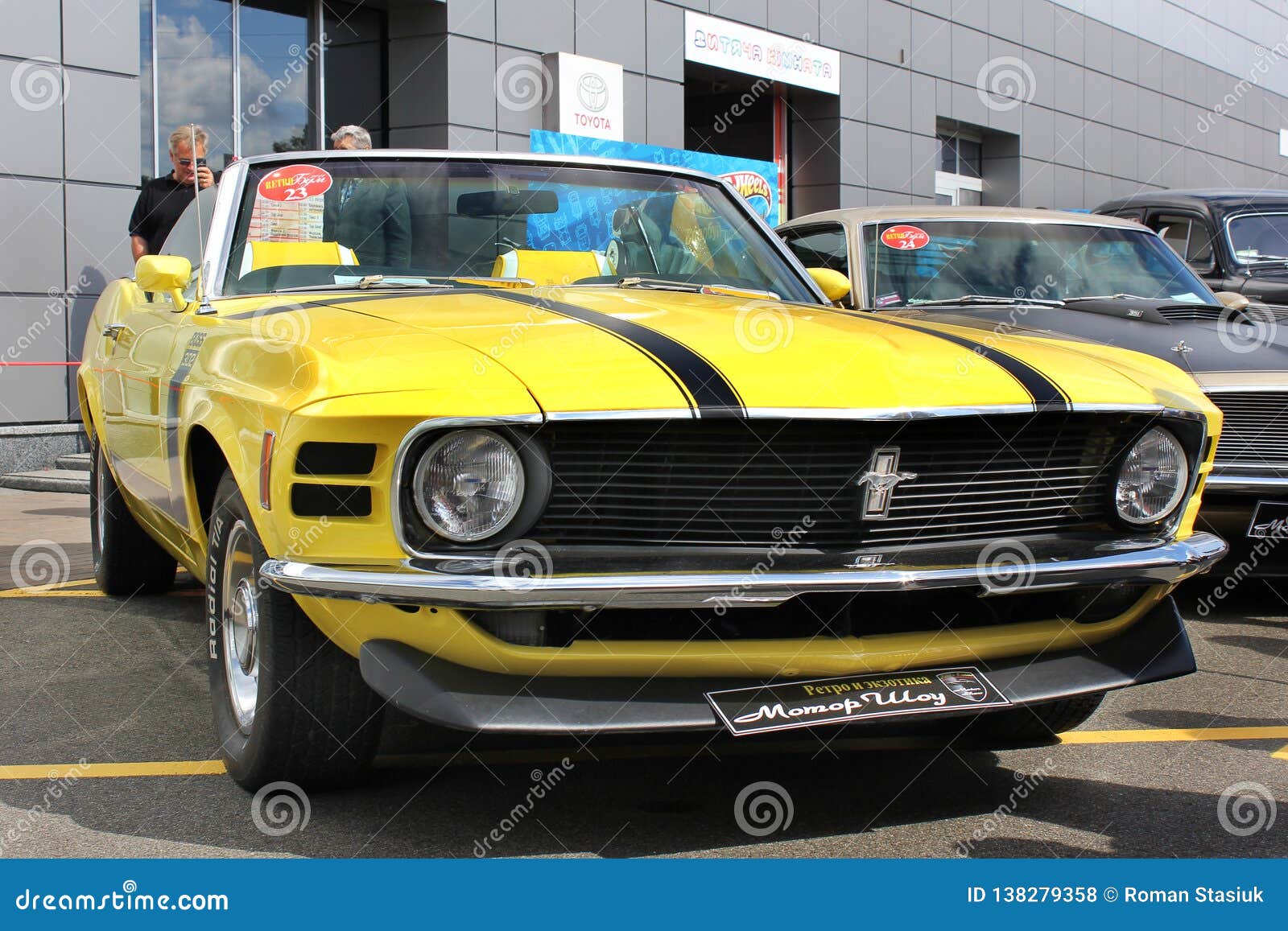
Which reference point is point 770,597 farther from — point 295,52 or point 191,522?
point 295,52

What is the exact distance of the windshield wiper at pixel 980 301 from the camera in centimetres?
599

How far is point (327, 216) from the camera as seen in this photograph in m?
4.08

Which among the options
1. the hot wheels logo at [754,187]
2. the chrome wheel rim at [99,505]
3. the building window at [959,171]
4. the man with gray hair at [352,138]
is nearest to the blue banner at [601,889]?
the chrome wheel rim at [99,505]

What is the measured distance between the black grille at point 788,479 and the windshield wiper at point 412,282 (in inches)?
51.0

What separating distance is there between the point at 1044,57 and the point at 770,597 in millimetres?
23801

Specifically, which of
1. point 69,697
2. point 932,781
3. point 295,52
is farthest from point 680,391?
point 295,52

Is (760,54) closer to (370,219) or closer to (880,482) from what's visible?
(370,219)

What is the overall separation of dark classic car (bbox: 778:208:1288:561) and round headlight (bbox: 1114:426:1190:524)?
5.66ft

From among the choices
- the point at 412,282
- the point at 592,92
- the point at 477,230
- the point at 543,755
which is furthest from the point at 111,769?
the point at 592,92

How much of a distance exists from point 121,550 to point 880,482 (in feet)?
12.3

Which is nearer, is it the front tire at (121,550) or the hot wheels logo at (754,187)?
the front tire at (121,550)

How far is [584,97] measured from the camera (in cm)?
1455

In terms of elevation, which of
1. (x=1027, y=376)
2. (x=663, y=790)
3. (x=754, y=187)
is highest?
(x=754, y=187)

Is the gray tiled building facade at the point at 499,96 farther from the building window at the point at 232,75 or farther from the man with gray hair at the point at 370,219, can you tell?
the man with gray hair at the point at 370,219
